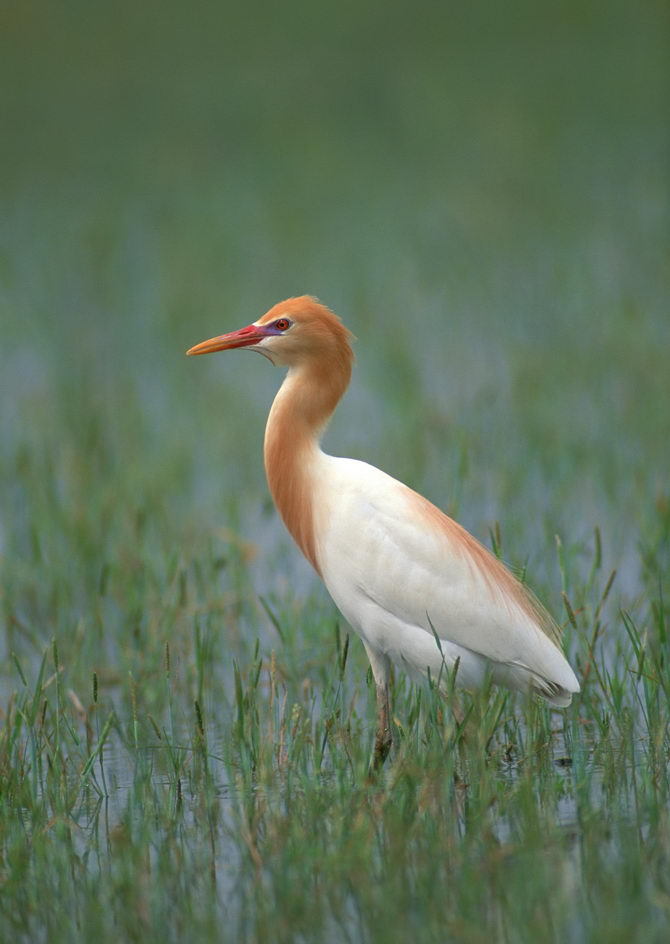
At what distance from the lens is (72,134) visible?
13.7m

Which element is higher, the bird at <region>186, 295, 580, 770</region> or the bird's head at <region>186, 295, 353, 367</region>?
the bird's head at <region>186, 295, 353, 367</region>

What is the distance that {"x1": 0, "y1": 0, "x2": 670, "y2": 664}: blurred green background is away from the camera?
22.6 feet

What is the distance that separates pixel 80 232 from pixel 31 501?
5091 mm

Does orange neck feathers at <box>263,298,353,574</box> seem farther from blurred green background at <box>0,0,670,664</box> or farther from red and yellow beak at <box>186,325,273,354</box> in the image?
blurred green background at <box>0,0,670,664</box>

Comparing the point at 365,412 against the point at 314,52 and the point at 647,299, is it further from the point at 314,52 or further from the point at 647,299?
the point at 314,52

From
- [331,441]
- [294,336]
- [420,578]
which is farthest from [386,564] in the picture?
[331,441]

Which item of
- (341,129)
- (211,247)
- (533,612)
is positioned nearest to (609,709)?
(533,612)

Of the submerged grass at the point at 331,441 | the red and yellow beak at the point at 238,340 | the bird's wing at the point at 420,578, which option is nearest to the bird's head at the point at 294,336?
the red and yellow beak at the point at 238,340

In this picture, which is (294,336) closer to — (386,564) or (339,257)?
(386,564)

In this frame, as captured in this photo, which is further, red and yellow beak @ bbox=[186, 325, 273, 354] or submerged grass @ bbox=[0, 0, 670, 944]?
red and yellow beak @ bbox=[186, 325, 273, 354]

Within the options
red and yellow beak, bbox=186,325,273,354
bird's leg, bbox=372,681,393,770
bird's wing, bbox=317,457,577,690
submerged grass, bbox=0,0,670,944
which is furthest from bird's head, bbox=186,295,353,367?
bird's leg, bbox=372,681,393,770

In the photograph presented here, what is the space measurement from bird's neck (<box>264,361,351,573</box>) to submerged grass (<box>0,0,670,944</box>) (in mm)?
426

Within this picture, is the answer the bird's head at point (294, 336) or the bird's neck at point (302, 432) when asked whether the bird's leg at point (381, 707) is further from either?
the bird's head at point (294, 336)

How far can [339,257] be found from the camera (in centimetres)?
1093
